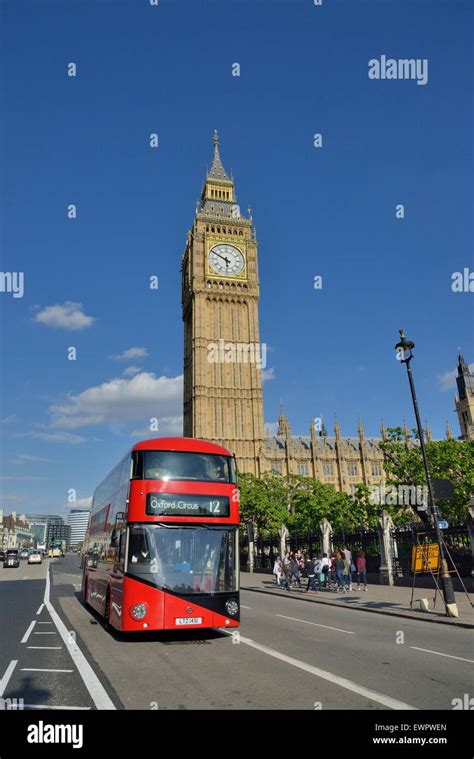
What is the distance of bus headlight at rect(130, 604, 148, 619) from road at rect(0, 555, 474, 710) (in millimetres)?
665

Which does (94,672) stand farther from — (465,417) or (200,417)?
(465,417)

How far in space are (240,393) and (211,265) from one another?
20640 millimetres

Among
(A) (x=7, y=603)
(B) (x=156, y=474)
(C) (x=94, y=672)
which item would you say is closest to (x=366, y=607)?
(B) (x=156, y=474)

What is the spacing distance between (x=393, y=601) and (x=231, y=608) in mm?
10498

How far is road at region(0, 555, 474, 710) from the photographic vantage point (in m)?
7.02

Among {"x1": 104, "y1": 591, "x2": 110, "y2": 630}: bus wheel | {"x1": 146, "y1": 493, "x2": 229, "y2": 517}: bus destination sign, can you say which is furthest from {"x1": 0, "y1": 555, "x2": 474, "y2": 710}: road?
{"x1": 146, "y1": 493, "x2": 229, "y2": 517}: bus destination sign

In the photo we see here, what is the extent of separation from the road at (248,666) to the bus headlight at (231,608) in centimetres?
67

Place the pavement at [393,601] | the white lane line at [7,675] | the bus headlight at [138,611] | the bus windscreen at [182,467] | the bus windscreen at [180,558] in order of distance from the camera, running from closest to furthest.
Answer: the white lane line at [7,675], the bus headlight at [138,611], the bus windscreen at [180,558], the bus windscreen at [182,467], the pavement at [393,601]

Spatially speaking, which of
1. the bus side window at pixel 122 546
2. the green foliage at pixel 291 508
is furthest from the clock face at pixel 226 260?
the bus side window at pixel 122 546

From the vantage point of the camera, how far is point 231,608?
11320 millimetres

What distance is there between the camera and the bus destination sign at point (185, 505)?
440 inches

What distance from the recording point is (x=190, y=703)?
680 centimetres

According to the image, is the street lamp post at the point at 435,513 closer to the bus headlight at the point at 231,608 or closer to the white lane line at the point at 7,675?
the bus headlight at the point at 231,608

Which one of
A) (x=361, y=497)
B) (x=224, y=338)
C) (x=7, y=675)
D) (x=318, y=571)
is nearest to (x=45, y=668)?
(x=7, y=675)
